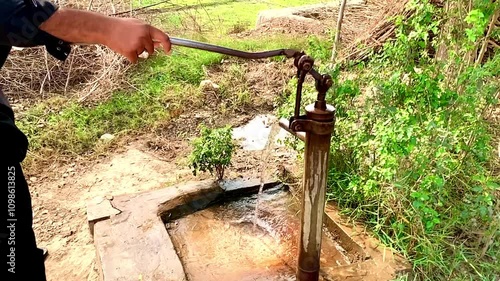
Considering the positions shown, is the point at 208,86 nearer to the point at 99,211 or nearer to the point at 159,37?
the point at 99,211

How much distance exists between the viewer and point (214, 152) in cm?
261

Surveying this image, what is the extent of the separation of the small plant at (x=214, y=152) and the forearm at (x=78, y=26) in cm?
154

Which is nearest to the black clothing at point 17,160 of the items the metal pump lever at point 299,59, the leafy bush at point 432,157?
the metal pump lever at point 299,59

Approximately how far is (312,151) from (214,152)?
0.98 metres

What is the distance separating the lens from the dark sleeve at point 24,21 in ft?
3.29

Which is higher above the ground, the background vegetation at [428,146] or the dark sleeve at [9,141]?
the dark sleeve at [9,141]

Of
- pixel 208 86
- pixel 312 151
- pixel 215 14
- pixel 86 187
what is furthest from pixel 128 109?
pixel 215 14

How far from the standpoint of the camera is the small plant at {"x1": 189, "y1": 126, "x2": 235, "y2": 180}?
2615 mm

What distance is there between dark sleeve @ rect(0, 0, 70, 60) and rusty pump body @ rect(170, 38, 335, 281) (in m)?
0.61

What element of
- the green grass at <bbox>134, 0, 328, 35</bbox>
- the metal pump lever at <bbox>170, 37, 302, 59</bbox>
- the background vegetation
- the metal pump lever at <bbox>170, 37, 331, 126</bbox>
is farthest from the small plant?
the green grass at <bbox>134, 0, 328, 35</bbox>

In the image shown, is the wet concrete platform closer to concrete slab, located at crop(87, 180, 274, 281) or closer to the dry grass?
concrete slab, located at crop(87, 180, 274, 281)

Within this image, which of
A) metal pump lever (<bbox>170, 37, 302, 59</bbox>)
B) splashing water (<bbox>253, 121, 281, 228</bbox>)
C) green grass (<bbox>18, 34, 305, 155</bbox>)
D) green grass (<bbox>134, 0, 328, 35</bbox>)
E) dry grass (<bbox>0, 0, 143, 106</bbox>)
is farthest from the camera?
green grass (<bbox>134, 0, 328, 35</bbox>)

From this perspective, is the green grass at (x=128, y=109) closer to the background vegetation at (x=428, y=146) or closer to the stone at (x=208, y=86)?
the stone at (x=208, y=86)

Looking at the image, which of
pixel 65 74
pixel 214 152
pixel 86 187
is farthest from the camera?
pixel 65 74
